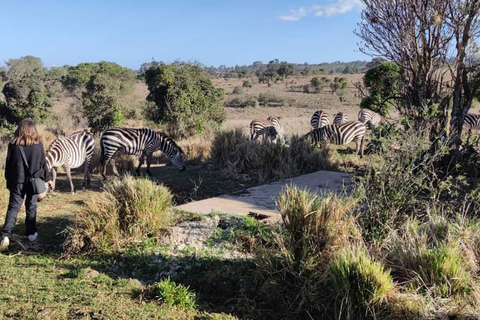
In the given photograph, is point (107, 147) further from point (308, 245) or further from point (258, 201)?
point (308, 245)

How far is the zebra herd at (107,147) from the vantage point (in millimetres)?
10109

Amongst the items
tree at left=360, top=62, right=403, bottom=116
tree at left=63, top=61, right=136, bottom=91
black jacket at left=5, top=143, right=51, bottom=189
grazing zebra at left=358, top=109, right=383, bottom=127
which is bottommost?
grazing zebra at left=358, top=109, right=383, bottom=127

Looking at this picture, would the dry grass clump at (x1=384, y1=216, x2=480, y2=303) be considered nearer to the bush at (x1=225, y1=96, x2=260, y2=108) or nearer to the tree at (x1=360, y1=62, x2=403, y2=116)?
the tree at (x1=360, y1=62, x2=403, y2=116)

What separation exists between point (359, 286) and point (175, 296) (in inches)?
72.3

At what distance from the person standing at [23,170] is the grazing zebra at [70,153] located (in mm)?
2894

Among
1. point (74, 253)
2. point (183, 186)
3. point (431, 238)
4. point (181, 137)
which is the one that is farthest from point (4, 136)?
point (431, 238)

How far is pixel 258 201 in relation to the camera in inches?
313

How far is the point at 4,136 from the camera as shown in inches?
811

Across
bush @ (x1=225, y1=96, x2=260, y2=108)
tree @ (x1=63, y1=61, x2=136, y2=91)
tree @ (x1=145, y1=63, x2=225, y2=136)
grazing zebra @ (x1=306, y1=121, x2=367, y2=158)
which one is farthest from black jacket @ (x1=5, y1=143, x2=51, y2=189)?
bush @ (x1=225, y1=96, x2=260, y2=108)

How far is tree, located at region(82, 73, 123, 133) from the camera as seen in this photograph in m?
21.8

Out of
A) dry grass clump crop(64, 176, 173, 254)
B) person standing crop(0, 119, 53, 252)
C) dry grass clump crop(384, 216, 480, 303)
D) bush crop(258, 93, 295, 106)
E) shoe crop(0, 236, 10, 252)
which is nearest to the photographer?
dry grass clump crop(384, 216, 480, 303)

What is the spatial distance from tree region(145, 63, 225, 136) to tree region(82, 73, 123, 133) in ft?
7.29

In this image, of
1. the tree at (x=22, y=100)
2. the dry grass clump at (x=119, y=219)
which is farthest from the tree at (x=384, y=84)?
the tree at (x=22, y=100)

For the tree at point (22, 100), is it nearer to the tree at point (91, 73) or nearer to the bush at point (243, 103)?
the tree at point (91, 73)
